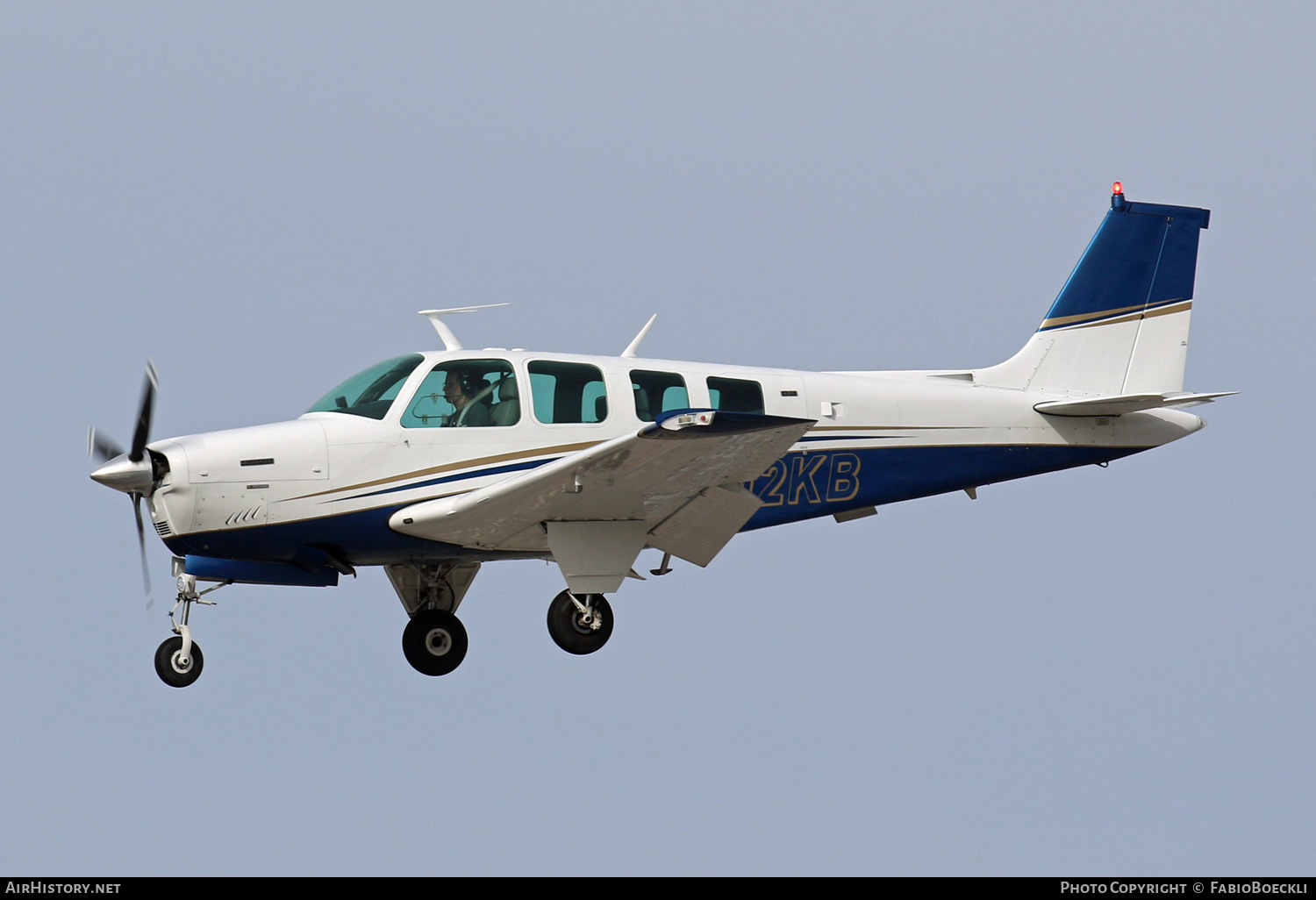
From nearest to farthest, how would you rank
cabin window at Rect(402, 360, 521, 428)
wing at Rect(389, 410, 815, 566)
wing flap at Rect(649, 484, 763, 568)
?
1. wing at Rect(389, 410, 815, 566)
2. wing flap at Rect(649, 484, 763, 568)
3. cabin window at Rect(402, 360, 521, 428)

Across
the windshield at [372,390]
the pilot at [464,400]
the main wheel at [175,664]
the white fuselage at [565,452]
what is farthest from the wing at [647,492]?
the main wheel at [175,664]

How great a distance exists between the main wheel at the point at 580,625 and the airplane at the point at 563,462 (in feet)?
0.06

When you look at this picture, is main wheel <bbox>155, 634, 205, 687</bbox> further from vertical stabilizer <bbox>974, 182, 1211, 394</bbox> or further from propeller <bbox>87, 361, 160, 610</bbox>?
vertical stabilizer <bbox>974, 182, 1211, 394</bbox>

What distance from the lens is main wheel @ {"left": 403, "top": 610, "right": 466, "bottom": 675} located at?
50.6 ft

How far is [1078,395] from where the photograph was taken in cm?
1627

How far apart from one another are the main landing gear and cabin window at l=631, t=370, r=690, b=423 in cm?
397

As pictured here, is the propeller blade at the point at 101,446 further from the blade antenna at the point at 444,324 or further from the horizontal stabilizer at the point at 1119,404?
the horizontal stabilizer at the point at 1119,404

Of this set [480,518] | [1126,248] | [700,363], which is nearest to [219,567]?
[480,518]

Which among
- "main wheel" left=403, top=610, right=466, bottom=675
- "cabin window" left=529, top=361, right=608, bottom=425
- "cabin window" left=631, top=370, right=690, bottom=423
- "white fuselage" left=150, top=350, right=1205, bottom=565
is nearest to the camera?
"white fuselage" left=150, top=350, right=1205, bottom=565

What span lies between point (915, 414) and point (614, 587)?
3358 mm

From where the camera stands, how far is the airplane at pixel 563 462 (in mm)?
13297

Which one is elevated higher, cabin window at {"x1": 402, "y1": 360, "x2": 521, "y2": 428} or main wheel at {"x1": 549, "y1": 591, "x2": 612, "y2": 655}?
cabin window at {"x1": 402, "y1": 360, "x2": 521, "y2": 428}

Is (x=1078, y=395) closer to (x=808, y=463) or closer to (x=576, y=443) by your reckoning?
(x=808, y=463)

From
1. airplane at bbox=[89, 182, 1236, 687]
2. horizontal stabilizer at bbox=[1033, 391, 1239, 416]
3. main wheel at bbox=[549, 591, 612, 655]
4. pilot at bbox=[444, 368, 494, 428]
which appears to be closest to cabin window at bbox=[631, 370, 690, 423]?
airplane at bbox=[89, 182, 1236, 687]
